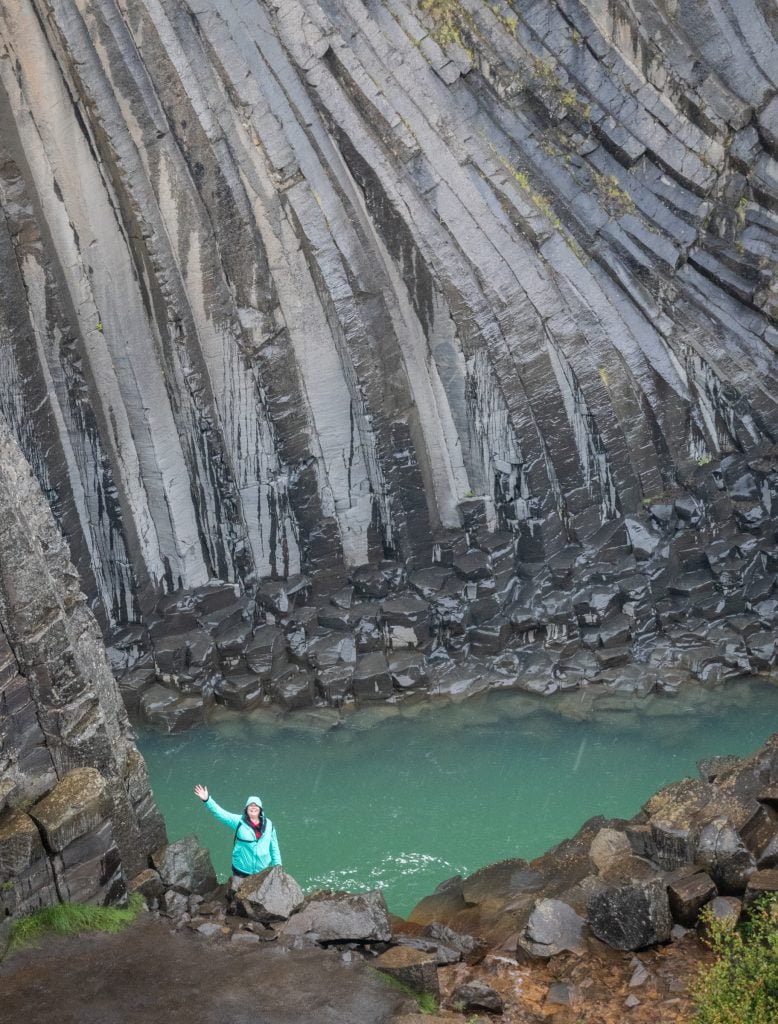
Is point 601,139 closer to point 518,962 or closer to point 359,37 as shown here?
point 359,37

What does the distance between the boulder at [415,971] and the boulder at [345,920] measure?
366mm

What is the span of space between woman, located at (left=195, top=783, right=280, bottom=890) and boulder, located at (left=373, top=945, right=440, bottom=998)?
211 centimetres

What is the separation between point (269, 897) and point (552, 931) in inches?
88.1

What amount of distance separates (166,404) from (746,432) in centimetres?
799

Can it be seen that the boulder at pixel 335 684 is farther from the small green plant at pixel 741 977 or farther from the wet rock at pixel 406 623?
the small green plant at pixel 741 977

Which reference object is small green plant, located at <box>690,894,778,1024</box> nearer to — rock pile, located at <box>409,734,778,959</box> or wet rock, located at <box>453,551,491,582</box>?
rock pile, located at <box>409,734,778,959</box>

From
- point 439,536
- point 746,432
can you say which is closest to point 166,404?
point 439,536

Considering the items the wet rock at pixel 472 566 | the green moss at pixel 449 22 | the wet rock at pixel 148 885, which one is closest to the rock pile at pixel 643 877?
the wet rock at pixel 148 885

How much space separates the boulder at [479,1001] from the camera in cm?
852

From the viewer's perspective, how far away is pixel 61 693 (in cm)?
980

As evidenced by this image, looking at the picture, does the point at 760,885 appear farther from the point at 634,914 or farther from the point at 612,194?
the point at 612,194

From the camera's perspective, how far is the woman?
34.9 ft

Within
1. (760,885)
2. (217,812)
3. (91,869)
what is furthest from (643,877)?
(91,869)

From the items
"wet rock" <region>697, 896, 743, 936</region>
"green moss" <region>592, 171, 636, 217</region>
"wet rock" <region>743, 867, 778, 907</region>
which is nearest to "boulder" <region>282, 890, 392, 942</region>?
"wet rock" <region>697, 896, 743, 936</region>
